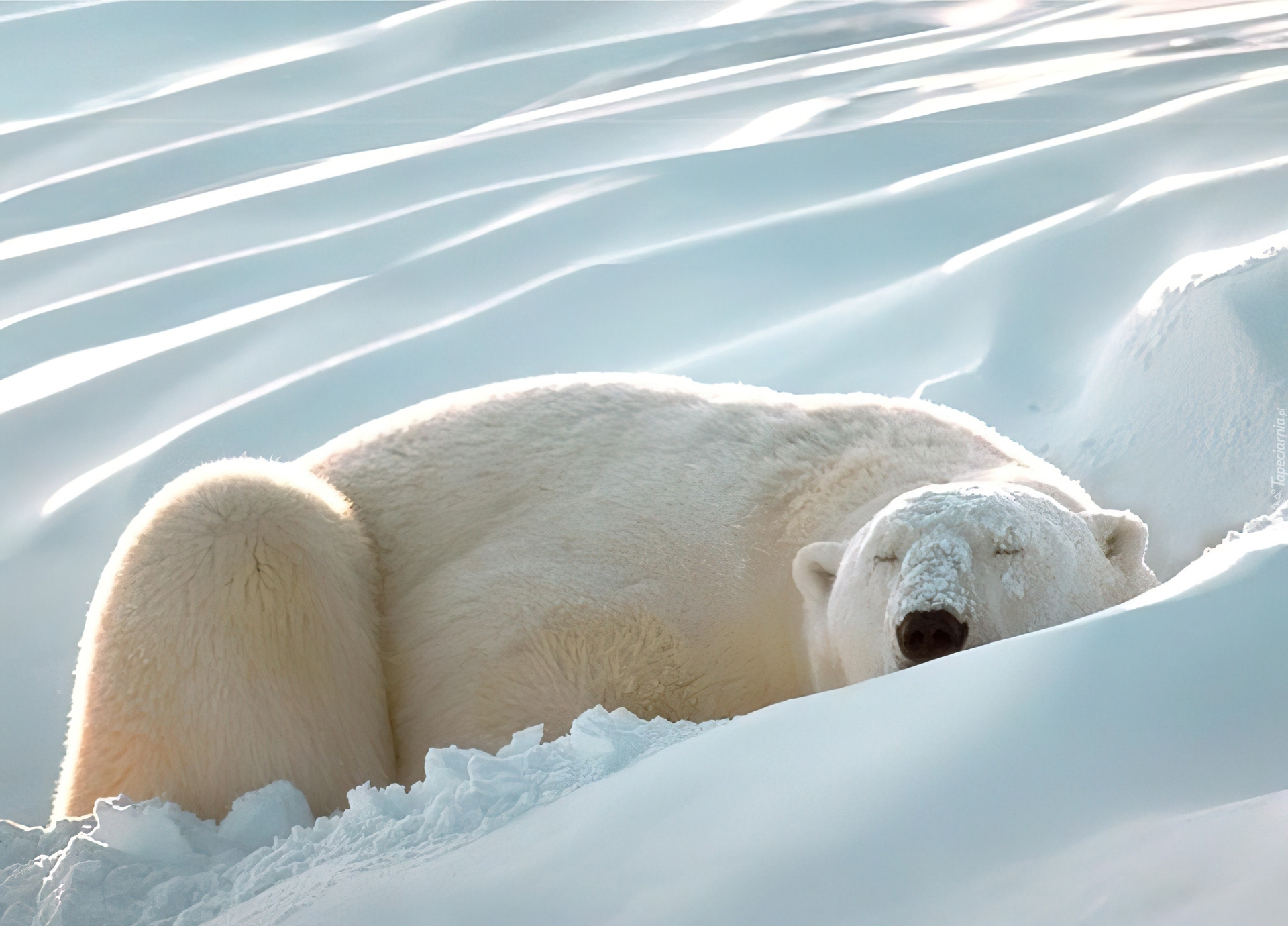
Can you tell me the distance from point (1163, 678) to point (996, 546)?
0.53 metres

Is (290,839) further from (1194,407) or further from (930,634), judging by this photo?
(1194,407)

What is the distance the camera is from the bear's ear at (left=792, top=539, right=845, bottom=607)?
191 cm

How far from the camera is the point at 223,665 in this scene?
6.39 ft

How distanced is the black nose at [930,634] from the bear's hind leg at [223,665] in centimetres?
98

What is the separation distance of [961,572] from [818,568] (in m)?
0.36

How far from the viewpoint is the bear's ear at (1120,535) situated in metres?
1.86

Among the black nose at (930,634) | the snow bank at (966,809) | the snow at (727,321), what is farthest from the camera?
the black nose at (930,634)

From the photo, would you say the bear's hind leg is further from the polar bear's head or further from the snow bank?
the polar bear's head

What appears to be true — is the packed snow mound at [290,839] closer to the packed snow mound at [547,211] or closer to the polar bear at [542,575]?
the polar bear at [542,575]

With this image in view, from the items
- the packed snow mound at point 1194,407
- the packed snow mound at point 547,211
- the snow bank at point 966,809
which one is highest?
the packed snow mound at point 547,211

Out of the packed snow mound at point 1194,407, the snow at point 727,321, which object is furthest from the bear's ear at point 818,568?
the packed snow mound at point 1194,407

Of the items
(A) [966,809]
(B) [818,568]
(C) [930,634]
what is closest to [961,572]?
(C) [930,634]

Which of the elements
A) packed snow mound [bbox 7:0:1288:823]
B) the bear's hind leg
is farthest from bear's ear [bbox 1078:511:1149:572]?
the bear's hind leg

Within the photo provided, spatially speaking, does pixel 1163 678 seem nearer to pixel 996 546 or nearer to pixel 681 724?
pixel 996 546
